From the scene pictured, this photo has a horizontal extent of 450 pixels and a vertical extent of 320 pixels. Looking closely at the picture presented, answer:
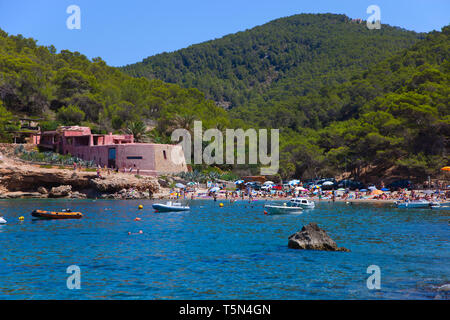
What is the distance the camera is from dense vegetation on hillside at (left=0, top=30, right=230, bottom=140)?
78000 mm

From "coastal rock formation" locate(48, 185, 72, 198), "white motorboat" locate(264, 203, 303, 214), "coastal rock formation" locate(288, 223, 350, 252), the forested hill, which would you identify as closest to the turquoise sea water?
"coastal rock formation" locate(288, 223, 350, 252)

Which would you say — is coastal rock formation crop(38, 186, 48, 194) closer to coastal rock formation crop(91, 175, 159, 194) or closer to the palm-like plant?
coastal rock formation crop(91, 175, 159, 194)

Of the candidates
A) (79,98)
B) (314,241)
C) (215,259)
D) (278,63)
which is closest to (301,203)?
(314,241)

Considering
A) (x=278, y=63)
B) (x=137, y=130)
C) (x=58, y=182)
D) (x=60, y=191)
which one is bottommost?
(x=60, y=191)

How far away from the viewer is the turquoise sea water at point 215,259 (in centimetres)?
1505

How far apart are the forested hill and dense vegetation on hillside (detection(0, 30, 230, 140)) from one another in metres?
53.9

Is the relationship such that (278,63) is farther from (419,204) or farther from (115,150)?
(419,204)

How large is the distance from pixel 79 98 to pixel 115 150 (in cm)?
2317

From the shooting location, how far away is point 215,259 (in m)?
20.7

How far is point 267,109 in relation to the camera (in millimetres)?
119688

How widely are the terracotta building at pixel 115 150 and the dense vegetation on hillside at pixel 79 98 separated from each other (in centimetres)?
609

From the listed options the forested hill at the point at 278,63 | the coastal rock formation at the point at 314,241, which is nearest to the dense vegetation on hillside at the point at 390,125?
the forested hill at the point at 278,63

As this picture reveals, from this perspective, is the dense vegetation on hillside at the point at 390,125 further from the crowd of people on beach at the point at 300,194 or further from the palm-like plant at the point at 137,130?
the palm-like plant at the point at 137,130
